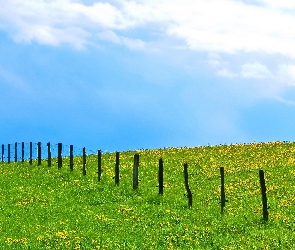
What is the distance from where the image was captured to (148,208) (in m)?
34.2

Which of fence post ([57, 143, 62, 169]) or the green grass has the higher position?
fence post ([57, 143, 62, 169])

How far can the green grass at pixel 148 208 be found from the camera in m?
25.9

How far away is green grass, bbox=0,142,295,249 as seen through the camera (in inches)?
1021

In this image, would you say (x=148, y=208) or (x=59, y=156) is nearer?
(x=148, y=208)

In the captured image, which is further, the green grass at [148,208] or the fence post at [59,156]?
the fence post at [59,156]

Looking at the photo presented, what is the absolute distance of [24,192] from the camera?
42219 mm

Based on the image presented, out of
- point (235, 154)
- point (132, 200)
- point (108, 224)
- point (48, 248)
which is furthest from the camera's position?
point (235, 154)

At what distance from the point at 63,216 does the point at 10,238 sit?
18.8ft

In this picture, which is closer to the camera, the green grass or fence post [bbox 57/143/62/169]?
the green grass

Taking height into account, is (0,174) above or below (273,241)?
above

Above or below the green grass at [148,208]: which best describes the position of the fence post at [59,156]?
above

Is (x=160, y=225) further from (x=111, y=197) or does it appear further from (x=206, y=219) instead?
(x=111, y=197)

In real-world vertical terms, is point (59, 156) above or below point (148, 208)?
above

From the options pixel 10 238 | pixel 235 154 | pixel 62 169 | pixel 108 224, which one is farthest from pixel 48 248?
pixel 235 154
